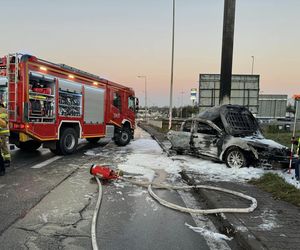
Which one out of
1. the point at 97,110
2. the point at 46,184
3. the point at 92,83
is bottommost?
the point at 46,184

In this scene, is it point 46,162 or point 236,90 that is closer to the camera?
point 46,162

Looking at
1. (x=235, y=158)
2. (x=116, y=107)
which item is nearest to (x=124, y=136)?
(x=116, y=107)

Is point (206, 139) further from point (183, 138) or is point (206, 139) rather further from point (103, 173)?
point (103, 173)

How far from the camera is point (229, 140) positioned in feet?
32.2

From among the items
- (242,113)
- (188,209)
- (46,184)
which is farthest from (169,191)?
(242,113)

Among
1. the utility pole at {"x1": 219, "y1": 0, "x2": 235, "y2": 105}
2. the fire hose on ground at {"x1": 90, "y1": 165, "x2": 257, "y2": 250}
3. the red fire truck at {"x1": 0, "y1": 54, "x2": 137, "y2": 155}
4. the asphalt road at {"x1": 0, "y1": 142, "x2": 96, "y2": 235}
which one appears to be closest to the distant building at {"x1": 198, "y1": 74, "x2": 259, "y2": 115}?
the utility pole at {"x1": 219, "y1": 0, "x2": 235, "y2": 105}

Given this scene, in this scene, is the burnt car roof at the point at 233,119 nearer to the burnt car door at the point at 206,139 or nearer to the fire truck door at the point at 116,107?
the burnt car door at the point at 206,139

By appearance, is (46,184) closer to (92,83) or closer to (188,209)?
(188,209)

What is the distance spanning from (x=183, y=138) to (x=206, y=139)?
4.37ft

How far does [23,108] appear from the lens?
9.88 m

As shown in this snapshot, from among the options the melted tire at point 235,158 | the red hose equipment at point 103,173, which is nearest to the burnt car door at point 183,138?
the melted tire at point 235,158

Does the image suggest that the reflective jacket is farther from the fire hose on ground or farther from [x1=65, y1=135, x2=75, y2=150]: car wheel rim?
[x1=65, y1=135, x2=75, y2=150]: car wheel rim

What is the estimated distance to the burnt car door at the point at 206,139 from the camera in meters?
10.4

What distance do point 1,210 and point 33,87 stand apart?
5.78 m
